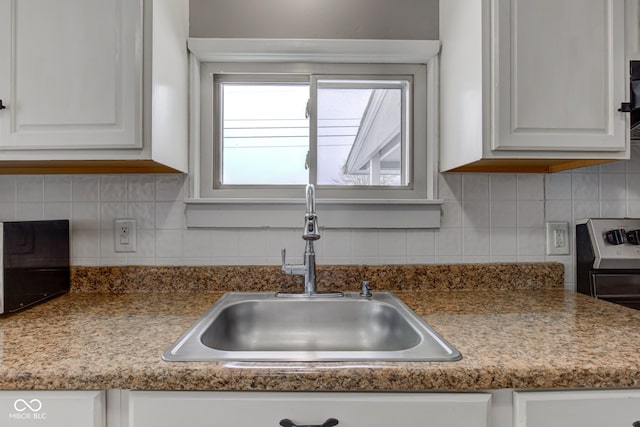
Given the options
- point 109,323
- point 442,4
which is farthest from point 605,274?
point 109,323

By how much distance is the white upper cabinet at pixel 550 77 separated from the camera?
102 cm

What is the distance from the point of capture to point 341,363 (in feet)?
2.26

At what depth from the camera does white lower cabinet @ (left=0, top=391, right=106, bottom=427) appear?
2.23ft

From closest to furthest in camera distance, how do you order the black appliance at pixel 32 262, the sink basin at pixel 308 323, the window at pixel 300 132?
1. the black appliance at pixel 32 262
2. the sink basin at pixel 308 323
3. the window at pixel 300 132

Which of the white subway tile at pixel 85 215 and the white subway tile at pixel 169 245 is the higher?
the white subway tile at pixel 85 215

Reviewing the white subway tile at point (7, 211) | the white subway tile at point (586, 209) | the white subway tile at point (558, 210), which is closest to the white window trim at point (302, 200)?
the white subway tile at point (558, 210)

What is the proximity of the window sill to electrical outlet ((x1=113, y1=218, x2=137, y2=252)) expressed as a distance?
0.67 ft

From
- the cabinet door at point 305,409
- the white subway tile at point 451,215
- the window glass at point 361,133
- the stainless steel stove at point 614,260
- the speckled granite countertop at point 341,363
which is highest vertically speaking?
the window glass at point 361,133

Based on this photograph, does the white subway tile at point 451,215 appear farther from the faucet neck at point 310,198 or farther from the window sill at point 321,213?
the faucet neck at point 310,198

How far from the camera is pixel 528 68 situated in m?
1.02

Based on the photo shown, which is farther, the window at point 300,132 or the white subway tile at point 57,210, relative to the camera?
the window at point 300,132

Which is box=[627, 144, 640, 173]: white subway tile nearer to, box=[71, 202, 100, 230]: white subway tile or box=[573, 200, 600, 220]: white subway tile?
box=[573, 200, 600, 220]: white subway tile

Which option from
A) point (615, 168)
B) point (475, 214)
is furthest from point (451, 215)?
point (615, 168)

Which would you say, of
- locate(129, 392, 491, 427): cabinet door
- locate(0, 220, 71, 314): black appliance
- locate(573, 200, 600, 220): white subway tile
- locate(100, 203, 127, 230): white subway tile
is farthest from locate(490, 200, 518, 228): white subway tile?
locate(0, 220, 71, 314): black appliance
